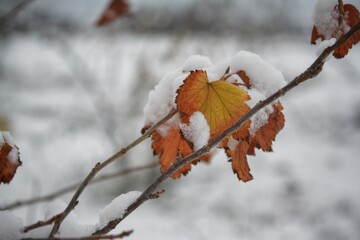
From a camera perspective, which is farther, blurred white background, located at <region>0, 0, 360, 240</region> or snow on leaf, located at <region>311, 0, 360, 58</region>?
Answer: blurred white background, located at <region>0, 0, 360, 240</region>

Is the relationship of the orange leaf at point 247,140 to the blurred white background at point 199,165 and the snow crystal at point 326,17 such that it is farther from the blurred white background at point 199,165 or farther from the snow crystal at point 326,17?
the blurred white background at point 199,165

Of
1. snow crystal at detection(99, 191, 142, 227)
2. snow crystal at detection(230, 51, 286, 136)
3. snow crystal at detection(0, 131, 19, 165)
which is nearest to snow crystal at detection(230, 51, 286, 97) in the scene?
snow crystal at detection(230, 51, 286, 136)

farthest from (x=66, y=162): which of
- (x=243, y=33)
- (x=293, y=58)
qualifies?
Result: (x=293, y=58)

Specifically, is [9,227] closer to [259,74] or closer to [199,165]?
[259,74]

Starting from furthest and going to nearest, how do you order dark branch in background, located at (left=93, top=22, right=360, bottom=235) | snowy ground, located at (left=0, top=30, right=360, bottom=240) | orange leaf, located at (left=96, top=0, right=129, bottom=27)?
snowy ground, located at (left=0, top=30, right=360, bottom=240) → orange leaf, located at (left=96, top=0, right=129, bottom=27) → dark branch in background, located at (left=93, top=22, right=360, bottom=235)

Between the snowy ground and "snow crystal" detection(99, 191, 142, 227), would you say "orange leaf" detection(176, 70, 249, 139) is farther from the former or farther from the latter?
the snowy ground

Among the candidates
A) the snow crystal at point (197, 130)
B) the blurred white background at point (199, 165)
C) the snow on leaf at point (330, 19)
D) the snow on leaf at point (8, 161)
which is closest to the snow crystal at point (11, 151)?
the snow on leaf at point (8, 161)

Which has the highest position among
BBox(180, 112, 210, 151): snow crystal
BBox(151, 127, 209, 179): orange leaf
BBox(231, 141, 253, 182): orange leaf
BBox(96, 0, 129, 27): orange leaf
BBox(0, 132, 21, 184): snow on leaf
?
BBox(96, 0, 129, 27): orange leaf
